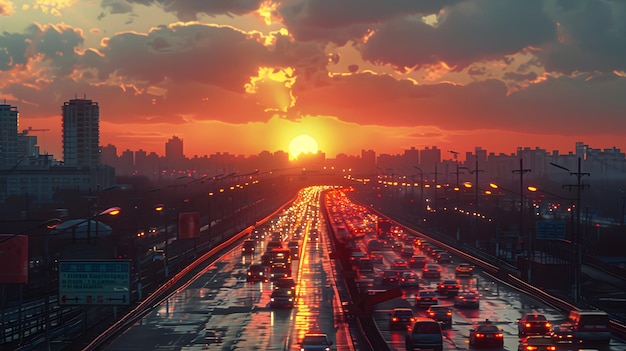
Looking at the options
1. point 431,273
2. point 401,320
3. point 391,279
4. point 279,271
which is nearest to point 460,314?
point 401,320

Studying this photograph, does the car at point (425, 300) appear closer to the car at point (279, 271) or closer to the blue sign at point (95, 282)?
the blue sign at point (95, 282)

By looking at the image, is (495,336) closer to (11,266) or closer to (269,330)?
(269,330)

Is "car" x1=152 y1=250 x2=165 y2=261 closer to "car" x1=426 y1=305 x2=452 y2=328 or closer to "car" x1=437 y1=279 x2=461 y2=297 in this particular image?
"car" x1=437 y1=279 x2=461 y2=297

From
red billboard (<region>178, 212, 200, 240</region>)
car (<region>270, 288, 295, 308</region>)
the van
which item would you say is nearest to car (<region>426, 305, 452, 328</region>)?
the van

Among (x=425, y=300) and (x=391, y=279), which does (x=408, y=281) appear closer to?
(x=391, y=279)

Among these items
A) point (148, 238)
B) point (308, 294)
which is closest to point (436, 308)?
point (308, 294)
